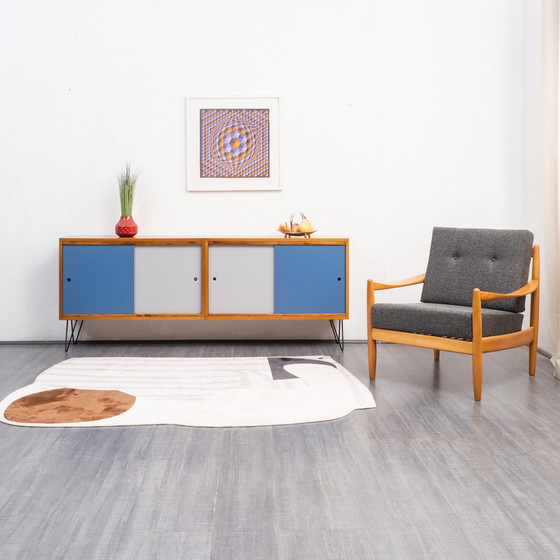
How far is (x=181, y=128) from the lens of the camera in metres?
4.45

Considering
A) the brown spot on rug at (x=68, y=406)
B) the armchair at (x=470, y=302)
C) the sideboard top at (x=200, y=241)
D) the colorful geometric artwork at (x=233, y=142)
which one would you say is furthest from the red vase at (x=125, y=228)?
the armchair at (x=470, y=302)

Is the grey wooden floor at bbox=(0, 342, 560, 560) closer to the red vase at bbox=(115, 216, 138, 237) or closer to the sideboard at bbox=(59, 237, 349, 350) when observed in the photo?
the sideboard at bbox=(59, 237, 349, 350)

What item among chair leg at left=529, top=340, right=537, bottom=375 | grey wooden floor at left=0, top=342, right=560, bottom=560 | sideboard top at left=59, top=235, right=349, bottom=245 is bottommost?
grey wooden floor at left=0, top=342, right=560, bottom=560

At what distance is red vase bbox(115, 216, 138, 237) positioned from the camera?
4.19m

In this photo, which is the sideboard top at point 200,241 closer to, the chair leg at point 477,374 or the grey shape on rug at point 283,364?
the grey shape on rug at point 283,364

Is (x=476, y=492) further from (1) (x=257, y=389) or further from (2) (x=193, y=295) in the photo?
(2) (x=193, y=295)

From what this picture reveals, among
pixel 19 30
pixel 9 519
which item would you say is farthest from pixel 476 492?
pixel 19 30

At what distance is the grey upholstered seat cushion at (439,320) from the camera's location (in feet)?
9.78

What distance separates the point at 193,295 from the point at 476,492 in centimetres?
258

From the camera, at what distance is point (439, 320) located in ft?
10.0

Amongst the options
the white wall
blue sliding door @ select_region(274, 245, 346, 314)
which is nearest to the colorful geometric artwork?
the white wall

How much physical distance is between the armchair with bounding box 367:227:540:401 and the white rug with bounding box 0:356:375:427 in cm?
40

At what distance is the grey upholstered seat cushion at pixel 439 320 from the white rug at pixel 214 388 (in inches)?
14.9

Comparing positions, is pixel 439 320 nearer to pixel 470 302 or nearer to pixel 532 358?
pixel 470 302
